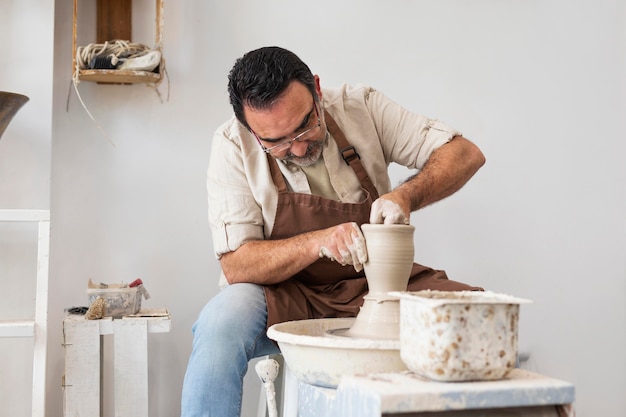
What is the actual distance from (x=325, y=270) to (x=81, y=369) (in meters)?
0.91

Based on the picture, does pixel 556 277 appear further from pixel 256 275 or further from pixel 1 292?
pixel 1 292

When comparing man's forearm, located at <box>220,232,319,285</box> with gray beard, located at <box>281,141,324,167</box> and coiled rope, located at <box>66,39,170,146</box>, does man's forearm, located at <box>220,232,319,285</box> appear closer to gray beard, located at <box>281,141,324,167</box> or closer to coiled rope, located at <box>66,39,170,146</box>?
gray beard, located at <box>281,141,324,167</box>

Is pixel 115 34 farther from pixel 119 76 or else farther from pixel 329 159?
pixel 329 159

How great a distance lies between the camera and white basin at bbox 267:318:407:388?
1.54 metres

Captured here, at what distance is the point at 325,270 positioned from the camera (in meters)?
2.38

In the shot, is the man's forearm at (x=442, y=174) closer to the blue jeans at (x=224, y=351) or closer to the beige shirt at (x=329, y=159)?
the beige shirt at (x=329, y=159)

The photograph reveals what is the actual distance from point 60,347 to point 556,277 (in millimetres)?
2157

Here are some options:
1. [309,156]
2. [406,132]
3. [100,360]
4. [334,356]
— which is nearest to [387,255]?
[334,356]

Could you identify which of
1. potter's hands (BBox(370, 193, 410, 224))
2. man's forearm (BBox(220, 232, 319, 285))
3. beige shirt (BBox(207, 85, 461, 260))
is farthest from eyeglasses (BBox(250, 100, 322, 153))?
potter's hands (BBox(370, 193, 410, 224))

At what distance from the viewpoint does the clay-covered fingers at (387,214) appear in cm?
193

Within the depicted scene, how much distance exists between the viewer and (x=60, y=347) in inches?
117

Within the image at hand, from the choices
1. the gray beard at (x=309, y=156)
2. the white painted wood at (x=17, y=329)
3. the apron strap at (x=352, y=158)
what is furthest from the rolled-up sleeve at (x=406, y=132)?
the white painted wood at (x=17, y=329)

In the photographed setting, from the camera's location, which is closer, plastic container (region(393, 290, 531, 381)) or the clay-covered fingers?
plastic container (region(393, 290, 531, 381))

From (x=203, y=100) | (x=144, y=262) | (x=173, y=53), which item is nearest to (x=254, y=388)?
(x=144, y=262)
